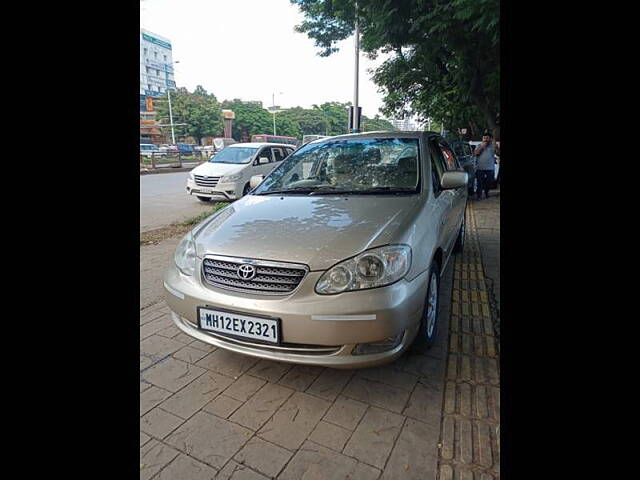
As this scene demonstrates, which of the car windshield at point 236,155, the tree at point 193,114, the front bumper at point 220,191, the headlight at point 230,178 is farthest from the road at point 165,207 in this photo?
the tree at point 193,114

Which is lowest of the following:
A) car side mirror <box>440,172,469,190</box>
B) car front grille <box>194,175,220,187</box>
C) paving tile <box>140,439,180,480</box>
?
paving tile <box>140,439,180,480</box>

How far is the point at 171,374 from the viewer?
2430 millimetres

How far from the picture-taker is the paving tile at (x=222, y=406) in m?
2.07

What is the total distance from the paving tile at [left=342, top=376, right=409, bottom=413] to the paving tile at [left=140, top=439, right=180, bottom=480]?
3.08 ft

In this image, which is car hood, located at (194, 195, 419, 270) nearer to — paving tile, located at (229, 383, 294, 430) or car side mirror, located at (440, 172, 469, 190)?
car side mirror, located at (440, 172, 469, 190)

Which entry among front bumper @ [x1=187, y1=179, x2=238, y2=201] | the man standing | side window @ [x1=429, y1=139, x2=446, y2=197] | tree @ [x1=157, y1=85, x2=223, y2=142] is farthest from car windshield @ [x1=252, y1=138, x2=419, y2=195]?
tree @ [x1=157, y1=85, x2=223, y2=142]

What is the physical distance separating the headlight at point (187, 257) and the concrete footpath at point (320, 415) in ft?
2.17

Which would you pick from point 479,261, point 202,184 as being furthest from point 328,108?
point 479,261

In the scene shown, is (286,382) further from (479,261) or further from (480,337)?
(479,261)

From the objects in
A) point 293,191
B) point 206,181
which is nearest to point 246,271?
point 293,191

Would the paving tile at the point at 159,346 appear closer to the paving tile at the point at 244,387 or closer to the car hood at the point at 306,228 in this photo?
the paving tile at the point at 244,387

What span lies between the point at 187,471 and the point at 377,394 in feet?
3.40

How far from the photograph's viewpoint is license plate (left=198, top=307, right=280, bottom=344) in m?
1.98
